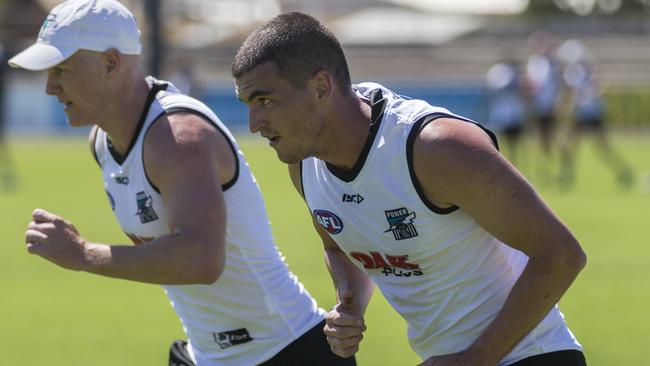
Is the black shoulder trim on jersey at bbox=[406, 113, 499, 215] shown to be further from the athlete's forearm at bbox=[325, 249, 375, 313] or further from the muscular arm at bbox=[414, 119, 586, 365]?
the athlete's forearm at bbox=[325, 249, 375, 313]

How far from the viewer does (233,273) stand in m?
5.09

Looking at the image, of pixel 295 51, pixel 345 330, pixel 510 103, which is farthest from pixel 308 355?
pixel 510 103

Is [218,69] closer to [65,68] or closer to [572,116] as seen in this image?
[572,116]

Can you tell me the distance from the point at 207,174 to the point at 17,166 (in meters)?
25.7

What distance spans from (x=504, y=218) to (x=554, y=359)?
2.26ft

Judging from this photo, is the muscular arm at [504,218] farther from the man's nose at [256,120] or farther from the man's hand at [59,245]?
the man's hand at [59,245]

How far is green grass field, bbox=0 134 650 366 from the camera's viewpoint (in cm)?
930

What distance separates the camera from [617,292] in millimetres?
11859

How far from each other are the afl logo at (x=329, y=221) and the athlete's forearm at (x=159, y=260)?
1.38ft

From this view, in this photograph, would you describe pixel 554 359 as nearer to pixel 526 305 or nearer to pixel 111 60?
pixel 526 305

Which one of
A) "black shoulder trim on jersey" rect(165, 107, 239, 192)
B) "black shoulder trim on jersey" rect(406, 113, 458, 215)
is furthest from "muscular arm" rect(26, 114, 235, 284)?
"black shoulder trim on jersey" rect(406, 113, 458, 215)

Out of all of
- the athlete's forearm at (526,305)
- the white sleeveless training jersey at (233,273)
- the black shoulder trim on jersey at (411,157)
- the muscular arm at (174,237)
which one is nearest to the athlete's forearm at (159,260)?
the muscular arm at (174,237)

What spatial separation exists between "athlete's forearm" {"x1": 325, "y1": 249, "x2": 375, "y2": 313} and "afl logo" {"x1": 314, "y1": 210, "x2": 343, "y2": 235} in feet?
0.87

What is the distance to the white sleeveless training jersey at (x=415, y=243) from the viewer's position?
415 centimetres
